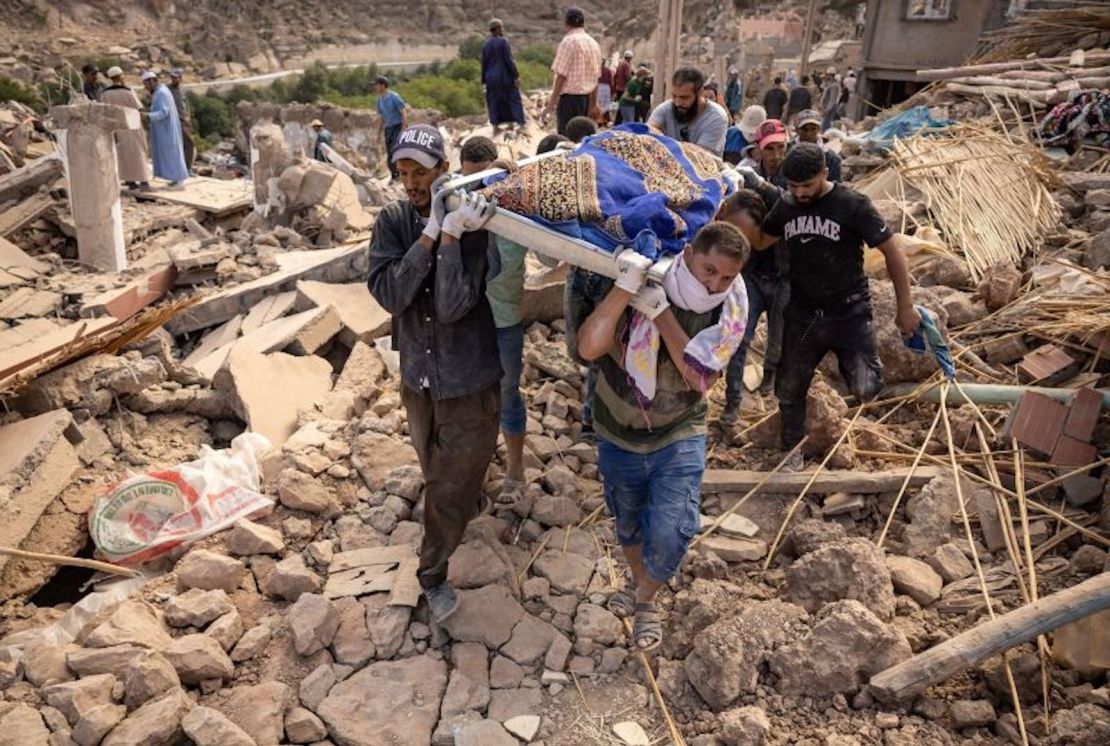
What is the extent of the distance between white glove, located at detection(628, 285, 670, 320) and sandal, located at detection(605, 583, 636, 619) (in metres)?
1.38

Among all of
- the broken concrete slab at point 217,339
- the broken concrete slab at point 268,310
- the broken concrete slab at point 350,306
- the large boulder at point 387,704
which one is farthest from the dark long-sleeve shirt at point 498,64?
the large boulder at point 387,704

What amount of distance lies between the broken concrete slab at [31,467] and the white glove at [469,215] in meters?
2.54

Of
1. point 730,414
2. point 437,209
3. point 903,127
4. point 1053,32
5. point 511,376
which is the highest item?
point 1053,32

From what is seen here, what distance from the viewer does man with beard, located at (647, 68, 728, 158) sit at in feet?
15.2

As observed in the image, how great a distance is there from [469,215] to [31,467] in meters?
2.66

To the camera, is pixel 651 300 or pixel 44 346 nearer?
pixel 651 300

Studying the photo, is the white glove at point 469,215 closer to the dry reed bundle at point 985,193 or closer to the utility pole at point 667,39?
the dry reed bundle at point 985,193

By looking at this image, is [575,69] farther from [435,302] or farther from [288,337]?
[435,302]

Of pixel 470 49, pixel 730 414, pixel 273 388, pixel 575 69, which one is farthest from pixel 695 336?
pixel 470 49

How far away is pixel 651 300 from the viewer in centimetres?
256

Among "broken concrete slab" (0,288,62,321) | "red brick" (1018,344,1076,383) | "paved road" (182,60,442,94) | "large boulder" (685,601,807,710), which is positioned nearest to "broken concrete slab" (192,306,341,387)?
"broken concrete slab" (0,288,62,321)

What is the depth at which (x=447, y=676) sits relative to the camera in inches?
119

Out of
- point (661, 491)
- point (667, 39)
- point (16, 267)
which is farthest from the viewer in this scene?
point (667, 39)

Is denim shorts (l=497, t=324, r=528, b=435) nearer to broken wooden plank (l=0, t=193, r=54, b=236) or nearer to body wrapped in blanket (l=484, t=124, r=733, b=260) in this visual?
body wrapped in blanket (l=484, t=124, r=733, b=260)
